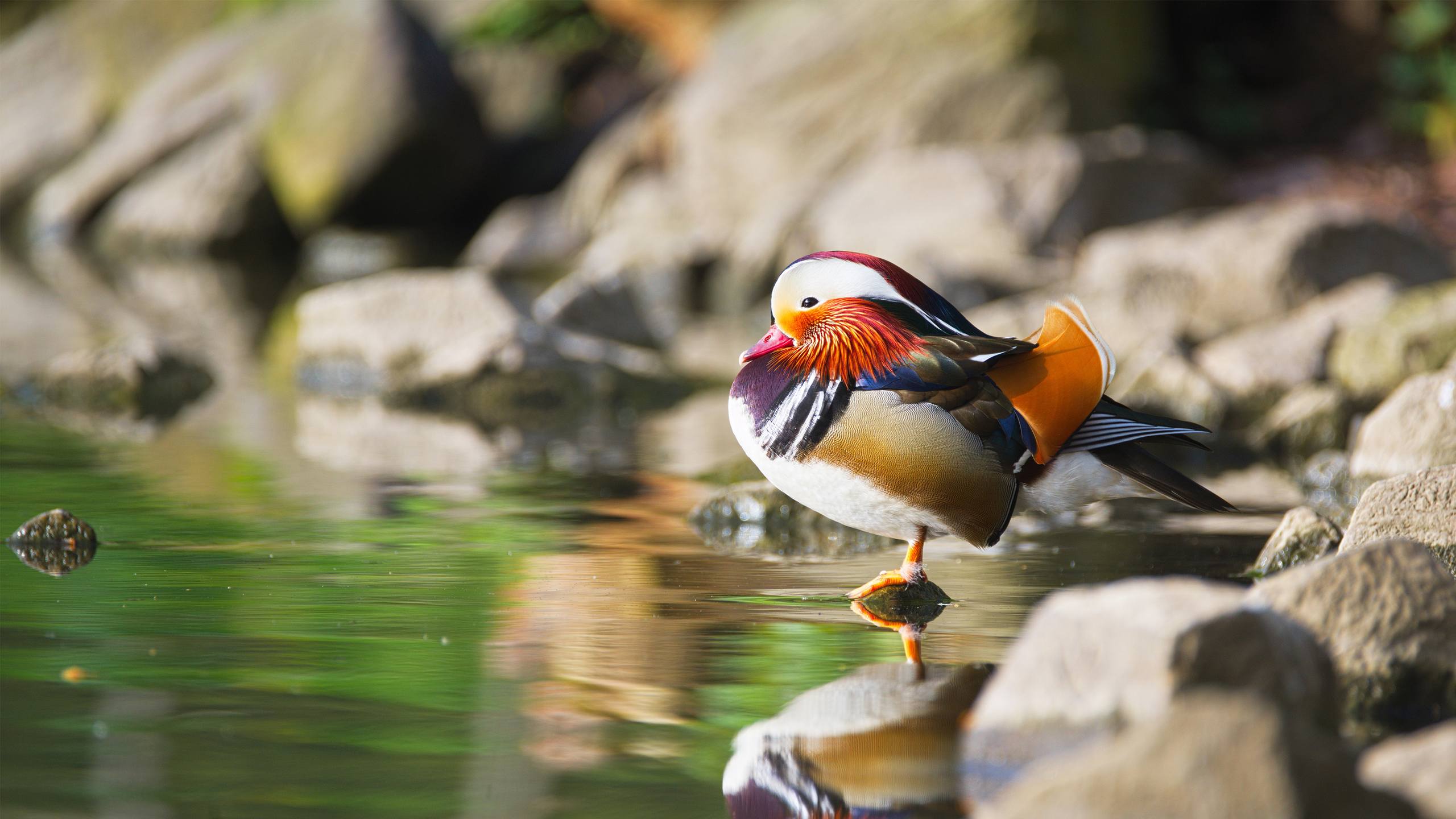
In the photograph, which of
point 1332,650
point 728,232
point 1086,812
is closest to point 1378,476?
point 1332,650

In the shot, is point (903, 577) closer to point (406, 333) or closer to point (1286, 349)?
point (1286, 349)

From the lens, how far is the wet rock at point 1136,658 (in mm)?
2424

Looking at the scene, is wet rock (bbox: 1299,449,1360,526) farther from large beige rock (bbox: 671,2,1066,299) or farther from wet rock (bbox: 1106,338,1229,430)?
large beige rock (bbox: 671,2,1066,299)

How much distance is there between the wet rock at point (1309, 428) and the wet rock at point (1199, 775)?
466 cm

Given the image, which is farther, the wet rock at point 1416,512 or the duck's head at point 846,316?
the wet rock at point 1416,512

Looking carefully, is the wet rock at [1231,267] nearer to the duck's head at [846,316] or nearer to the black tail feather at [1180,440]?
the black tail feather at [1180,440]

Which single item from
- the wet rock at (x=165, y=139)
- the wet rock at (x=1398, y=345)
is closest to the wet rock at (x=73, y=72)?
the wet rock at (x=165, y=139)

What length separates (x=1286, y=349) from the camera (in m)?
7.27

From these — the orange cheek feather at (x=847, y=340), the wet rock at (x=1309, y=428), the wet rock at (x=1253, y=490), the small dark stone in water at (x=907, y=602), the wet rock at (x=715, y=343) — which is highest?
the orange cheek feather at (x=847, y=340)

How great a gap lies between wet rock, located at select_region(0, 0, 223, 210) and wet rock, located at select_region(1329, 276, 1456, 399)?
1719 centimetres

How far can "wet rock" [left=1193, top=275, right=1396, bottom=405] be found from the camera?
7062mm

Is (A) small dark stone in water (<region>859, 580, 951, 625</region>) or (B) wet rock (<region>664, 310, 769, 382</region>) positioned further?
(B) wet rock (<region>664, 310, 769, 382</region>)

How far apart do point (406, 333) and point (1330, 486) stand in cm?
450

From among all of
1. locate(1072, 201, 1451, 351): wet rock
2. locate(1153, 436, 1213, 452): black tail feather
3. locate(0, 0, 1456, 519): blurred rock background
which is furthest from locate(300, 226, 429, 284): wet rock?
locate(1153, 436, 1213, 452): black tail feather
